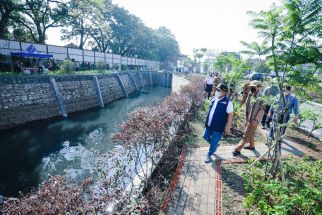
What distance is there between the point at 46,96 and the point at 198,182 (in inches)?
582

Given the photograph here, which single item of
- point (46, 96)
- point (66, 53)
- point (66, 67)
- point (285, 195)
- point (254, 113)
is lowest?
point (46, 96)

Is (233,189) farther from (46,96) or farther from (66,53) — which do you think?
(66,53)

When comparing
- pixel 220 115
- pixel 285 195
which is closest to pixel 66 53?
pixel 220 115

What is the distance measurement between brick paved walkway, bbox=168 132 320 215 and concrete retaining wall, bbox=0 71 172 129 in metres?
12.3

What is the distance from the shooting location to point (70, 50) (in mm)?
24969

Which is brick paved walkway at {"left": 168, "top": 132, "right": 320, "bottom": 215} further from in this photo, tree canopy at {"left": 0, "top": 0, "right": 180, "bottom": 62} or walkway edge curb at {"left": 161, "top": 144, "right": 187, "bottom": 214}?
tree canopy at {"left": 0, "top": 0, "right": 180, "bottom": 62}

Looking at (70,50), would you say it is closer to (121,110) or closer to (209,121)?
(121,110)

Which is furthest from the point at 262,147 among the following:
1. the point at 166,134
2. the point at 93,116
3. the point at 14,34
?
the point at 14,34

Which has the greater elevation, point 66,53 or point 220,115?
point 66,53

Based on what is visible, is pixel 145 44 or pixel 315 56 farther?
pixel 145 44

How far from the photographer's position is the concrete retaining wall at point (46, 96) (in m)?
13.3

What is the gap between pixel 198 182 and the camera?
491cm

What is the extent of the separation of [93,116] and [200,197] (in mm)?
15383

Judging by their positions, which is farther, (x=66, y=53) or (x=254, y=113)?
(x=66, y=53)
